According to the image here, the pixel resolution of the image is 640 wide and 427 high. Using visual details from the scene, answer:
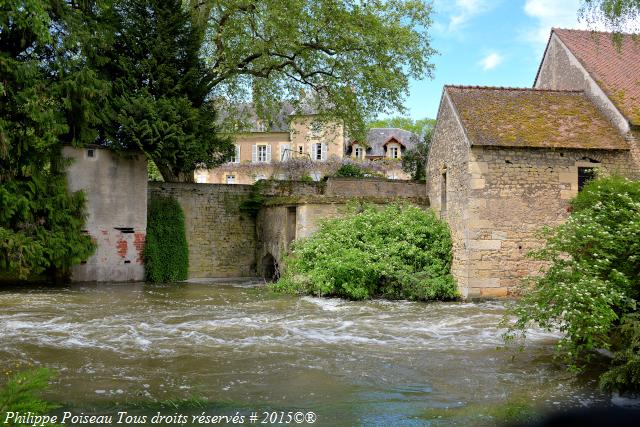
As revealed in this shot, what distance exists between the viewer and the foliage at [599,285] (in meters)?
7.41

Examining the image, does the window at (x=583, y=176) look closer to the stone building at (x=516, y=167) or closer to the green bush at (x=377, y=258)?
the stone building at (x=516, y=167)

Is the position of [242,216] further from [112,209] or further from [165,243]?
[112,209]

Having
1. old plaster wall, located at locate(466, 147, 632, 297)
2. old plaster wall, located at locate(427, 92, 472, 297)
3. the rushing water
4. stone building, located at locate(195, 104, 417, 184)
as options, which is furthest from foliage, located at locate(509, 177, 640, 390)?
stone building, located at locate(195, 104, 417, 184)

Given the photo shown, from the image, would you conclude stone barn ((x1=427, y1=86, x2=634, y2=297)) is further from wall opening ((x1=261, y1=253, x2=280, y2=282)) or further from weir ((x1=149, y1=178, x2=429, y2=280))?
wall opening ((x1=261, y1=253, x2=280, y2=282))

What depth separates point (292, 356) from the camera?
920 cm

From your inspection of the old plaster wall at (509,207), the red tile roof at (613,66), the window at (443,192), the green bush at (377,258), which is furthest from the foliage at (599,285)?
the window at (443,192)

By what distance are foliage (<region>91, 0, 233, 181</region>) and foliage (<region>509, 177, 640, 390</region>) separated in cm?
1340

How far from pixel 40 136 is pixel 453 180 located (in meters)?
11.7

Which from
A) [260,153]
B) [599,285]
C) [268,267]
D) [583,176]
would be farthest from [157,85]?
[260,153]

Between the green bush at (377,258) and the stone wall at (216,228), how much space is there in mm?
5169

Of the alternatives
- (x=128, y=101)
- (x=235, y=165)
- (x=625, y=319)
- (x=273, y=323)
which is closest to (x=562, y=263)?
(x=625, y=319)

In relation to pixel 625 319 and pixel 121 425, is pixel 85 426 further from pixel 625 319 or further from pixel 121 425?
pixel 625 319

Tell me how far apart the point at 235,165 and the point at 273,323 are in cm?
3644

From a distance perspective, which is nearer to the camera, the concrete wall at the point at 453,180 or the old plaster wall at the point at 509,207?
the old plaster wall at the point at 509,207
